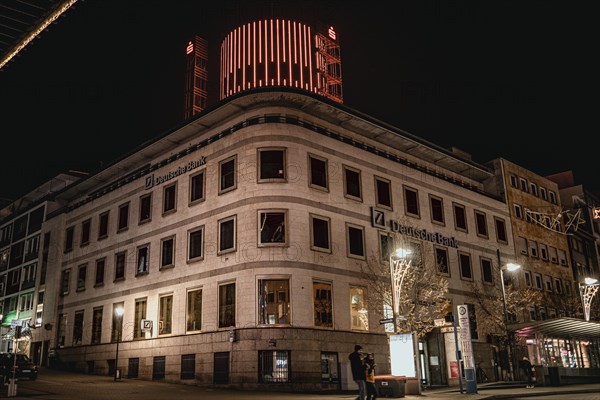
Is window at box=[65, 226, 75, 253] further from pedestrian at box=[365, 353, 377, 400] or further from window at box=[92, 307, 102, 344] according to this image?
pedestrian at box=[365, 353, 377, 400]

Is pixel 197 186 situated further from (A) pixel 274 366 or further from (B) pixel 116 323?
(A) pixel 274 366

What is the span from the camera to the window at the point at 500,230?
4472 cm

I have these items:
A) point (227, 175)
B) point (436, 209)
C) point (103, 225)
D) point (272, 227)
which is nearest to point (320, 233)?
point (272, 227)

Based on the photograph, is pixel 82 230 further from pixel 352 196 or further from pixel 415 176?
pixel 415 176

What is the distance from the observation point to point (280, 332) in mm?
27328

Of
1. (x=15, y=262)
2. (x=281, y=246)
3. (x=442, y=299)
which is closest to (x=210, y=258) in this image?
(x=281, y=246)

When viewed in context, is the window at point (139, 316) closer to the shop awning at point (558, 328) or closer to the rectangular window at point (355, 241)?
the rectangular window at point (355, 241)

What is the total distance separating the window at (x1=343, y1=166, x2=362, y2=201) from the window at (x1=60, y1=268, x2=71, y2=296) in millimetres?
24947

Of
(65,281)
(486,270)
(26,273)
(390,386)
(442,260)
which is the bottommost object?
(390,386)

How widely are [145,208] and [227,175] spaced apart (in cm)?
899

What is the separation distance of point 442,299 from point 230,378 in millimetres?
16186

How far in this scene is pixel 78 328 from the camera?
4056cm

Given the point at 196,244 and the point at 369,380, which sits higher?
the point at 196,244

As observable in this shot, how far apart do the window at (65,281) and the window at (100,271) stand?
4.84 metres
